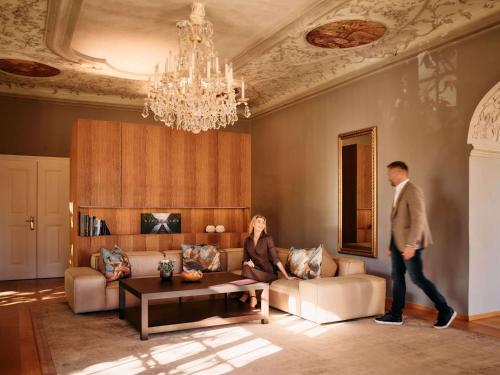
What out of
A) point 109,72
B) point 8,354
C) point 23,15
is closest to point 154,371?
point 8,354

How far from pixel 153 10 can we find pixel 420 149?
330 centimetres

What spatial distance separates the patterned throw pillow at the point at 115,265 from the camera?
5430 mm

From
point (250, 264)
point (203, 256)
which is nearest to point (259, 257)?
point (250, 264)

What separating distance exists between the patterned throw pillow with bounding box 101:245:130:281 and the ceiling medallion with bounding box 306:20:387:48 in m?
3.33

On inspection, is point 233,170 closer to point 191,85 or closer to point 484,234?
point 191,85

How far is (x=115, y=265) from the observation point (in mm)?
5480

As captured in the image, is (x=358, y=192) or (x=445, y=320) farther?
(x=358, y=192)

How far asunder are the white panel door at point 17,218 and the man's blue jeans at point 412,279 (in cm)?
596

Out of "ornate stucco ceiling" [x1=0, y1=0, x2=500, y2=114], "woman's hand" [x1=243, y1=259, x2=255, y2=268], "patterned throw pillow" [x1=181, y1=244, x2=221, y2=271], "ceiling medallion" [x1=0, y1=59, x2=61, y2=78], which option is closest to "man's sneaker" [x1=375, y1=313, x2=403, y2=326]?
"woman's hand" [x1=243, y1=259, x2=255, y2=268]

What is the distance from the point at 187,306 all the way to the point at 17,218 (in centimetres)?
423

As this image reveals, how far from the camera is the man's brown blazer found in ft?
15.1

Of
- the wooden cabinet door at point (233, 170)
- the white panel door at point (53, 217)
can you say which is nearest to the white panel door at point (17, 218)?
the white panel door at point (53, 217)

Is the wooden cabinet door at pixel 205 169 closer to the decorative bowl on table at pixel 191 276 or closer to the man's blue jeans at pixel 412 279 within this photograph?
the decorative bowl on table at pixel 191 276

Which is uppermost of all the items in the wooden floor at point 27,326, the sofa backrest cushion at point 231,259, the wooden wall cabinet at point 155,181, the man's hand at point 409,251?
the wooden wall cabinet at point 155,181
